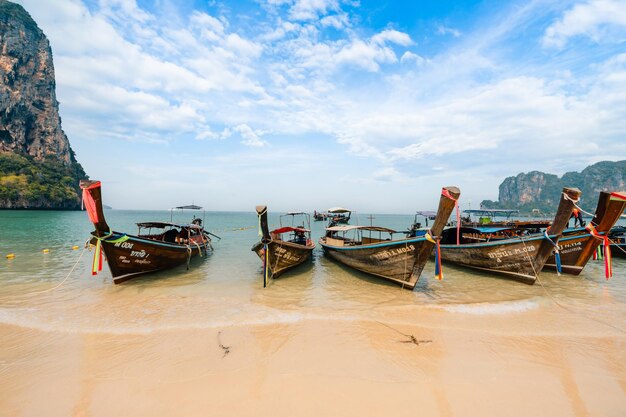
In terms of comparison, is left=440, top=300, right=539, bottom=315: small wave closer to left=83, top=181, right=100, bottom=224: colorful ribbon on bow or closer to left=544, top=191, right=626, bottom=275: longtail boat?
left=544, top=191, right=626, bottom=275: longtail boat

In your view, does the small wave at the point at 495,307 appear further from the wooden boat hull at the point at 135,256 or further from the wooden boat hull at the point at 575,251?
the wooden boat hull at the point at 135,256

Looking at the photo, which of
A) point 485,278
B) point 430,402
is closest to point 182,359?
point 430,402

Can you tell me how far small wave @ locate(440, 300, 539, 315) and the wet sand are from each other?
0.97 m

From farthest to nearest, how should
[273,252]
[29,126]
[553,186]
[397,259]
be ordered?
[553,186], [29,126], [273,252], [397,259]

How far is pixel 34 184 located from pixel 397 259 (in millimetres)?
99069

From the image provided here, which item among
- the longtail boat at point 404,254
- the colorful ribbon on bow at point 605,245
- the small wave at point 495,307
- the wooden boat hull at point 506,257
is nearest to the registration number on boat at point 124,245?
the longtail boat at point 404,254

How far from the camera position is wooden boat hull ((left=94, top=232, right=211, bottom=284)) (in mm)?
10133

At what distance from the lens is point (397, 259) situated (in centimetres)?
1030

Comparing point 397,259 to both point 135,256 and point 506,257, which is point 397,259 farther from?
point 135,256

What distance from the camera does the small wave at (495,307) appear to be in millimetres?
8305

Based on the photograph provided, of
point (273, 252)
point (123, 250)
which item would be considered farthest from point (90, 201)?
point (273, 252)

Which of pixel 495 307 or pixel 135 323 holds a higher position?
pixel 135 323

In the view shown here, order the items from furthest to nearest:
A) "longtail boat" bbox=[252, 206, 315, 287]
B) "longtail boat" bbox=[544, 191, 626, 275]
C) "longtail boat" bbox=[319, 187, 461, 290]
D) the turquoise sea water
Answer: "longtail boat" bbox=[252, 206, 315, 287]
"longtail boat" bbox=[544, 191, 626, 275]
"longtail boat" bbox=[319, 187, 461, 290]
the turquoise sea water

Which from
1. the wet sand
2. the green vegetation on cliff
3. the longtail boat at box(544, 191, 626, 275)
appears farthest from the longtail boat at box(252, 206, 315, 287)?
the green vegetation on cliff
